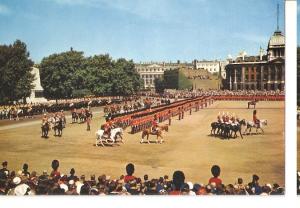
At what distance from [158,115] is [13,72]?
417cm

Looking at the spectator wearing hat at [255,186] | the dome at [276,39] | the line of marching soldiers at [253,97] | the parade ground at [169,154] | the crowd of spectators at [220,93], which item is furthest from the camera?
the crowd of spectators at [220,93]

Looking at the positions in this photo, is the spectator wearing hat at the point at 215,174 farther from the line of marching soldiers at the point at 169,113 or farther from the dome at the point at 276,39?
the line of marching soldiers at the point at 169,113

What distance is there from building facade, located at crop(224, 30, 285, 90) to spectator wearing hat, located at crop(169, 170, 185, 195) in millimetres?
2017

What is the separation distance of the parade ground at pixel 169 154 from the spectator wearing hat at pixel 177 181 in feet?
0.50

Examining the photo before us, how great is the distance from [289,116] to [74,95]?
9316mm

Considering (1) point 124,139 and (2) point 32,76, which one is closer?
(1) point 124,139

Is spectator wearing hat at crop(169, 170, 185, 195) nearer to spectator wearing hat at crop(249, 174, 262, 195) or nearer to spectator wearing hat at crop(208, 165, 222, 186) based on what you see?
spectator wearing hat at crop(208, 165, 222, 186)

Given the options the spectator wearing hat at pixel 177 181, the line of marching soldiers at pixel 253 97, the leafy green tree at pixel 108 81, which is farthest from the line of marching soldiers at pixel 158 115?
the spectator wearing hat at pixel 177 181

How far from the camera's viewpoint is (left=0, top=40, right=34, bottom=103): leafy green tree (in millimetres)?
8906

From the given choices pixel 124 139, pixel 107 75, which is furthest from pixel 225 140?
pixel 107 75

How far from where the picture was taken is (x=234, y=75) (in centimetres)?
967

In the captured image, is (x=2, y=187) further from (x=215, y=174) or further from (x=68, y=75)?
(x=68, y=75)

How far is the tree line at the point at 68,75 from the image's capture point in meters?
9.01
